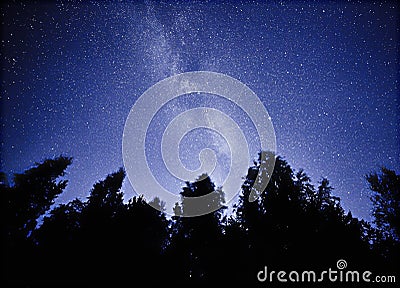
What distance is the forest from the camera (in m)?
12.0

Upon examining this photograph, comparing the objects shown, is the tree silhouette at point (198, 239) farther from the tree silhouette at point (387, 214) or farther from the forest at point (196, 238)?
the tree silhouette at point (387, 214)

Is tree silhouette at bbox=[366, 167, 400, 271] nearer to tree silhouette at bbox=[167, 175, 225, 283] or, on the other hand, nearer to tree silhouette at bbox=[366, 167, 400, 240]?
tree silhouette at bbox=[366, 167, 400, 240]

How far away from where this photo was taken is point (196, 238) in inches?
659

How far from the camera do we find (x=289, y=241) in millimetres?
12633

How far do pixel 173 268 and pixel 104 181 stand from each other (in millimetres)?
15529
